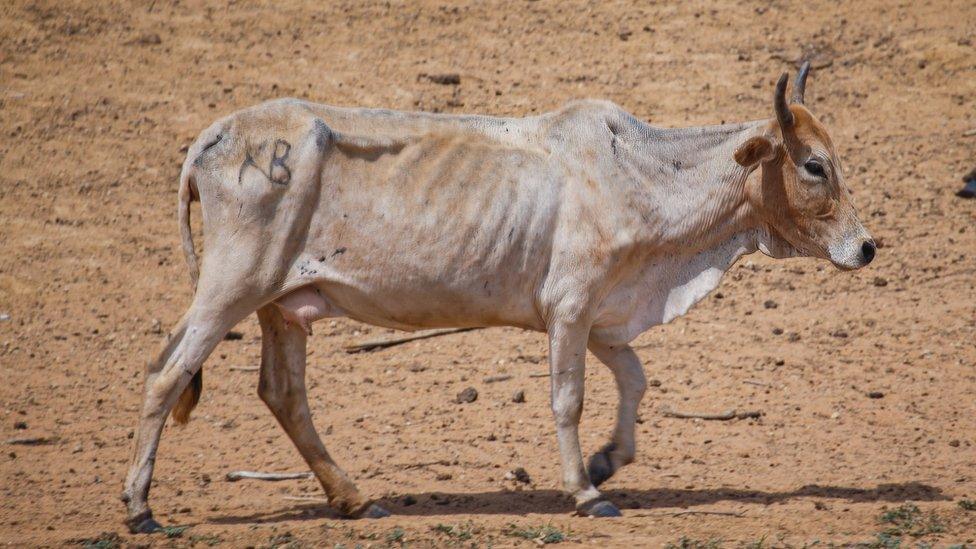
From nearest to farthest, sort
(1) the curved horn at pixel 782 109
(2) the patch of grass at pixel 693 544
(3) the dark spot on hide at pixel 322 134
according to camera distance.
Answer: (2) the patch of grass at pixel 693 544 < (3) the dark spot on hide at pixel 322 134 < (1) the curved horn at pixel 782 109

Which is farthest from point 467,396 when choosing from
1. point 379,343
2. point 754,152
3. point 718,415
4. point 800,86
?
point 800,86

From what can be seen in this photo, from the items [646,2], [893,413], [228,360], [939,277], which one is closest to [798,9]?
[646,2]

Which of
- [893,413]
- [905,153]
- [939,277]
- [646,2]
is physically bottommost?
[893,413]

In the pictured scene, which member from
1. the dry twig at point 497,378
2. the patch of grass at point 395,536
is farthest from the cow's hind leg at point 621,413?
the dry twig at point 497,378

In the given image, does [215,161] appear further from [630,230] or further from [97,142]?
[97,142]

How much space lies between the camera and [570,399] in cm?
736

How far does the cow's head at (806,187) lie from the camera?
7.53 meters

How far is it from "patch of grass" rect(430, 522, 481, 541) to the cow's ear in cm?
247

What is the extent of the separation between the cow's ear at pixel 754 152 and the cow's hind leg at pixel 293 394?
256 cm

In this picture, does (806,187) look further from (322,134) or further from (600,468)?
(322,134)

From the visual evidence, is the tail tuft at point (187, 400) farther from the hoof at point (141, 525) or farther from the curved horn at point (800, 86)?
the curved horn at point (800, 86)

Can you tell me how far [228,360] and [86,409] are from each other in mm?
1149

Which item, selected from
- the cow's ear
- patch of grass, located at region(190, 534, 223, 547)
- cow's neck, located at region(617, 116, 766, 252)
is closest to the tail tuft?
patch of grass, located at region(190, 534, 223, 547)

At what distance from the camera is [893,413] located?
9008mm
